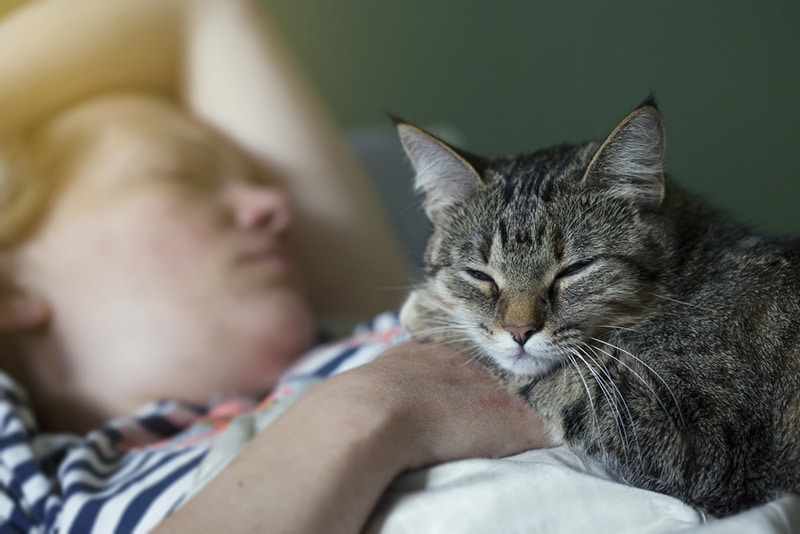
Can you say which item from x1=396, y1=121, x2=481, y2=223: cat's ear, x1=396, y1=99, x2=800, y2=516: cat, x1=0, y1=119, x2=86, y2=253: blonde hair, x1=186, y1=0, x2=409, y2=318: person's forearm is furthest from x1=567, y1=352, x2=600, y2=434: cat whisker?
x1=0, y1=119, x2=86, y2=253: blonde hair

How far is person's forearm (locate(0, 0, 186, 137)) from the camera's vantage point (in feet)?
4.85

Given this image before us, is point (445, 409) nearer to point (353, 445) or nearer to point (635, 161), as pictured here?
point (353, 445)

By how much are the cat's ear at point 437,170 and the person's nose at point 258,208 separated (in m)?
0.48

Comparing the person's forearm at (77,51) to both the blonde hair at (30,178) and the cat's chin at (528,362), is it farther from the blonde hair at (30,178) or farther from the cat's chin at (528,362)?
the cat's chin at (528,362)

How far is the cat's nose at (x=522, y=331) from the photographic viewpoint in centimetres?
85

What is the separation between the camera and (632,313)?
86 centimetres

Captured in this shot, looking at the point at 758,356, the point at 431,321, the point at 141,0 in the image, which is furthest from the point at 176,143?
the point at 758,356

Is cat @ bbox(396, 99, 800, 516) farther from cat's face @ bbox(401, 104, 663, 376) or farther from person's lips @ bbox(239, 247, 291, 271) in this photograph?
person's lips @ bbox(239, 247, 291, 271)

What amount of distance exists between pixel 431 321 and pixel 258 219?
1.84 feet

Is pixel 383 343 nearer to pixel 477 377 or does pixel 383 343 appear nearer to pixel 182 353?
pixel 477 377

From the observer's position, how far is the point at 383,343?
3.78 ft


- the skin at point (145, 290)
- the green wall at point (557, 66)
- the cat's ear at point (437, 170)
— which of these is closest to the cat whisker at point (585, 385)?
the cat's ear at point (437, 170)

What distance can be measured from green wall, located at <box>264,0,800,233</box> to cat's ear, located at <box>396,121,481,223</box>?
1.70 meters

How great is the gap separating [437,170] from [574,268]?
0.24 meters
